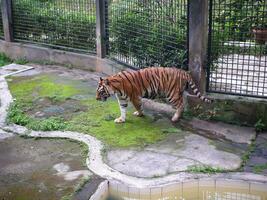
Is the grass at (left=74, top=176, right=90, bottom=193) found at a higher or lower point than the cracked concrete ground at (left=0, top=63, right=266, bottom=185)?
lower

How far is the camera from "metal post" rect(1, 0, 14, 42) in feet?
35.5

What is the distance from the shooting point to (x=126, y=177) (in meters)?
5.09

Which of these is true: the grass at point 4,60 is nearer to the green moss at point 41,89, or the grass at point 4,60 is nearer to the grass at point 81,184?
the green moss at point 41,89

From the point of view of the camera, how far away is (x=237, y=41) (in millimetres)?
6445

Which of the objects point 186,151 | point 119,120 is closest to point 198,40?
point 119,120

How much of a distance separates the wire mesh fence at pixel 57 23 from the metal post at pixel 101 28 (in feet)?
0.85

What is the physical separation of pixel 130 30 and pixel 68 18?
2167mm

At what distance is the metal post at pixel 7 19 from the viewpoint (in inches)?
426

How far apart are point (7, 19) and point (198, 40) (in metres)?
5.99

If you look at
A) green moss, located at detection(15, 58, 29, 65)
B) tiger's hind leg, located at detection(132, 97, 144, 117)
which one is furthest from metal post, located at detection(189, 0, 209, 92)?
green moss, located at detection(15, 58, 29, 65)

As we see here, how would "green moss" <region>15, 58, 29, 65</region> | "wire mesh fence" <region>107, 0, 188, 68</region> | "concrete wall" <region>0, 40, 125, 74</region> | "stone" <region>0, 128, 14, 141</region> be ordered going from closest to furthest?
"stone" <region>0, 128, 14, 141</region> → "wire mesh fence" <region>107, 0, 188, 68</region> → "concrete wall" <region>0, 40, 125, 74</region> → "green moss" <region>15, 58, 29, 65</region>

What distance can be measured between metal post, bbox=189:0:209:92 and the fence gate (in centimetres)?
9

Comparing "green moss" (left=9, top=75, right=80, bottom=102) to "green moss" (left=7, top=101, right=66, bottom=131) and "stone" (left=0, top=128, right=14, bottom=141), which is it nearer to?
"green moss" (left=7, top=101, right=66, bottom=131)

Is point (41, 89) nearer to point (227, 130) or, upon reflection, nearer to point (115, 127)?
point (115, 127)
